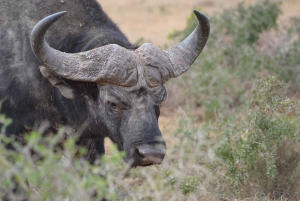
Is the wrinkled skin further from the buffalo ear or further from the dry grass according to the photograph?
the dry grass

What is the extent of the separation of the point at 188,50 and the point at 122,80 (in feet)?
2.84

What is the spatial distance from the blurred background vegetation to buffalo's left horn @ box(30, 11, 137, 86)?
613 millimetres

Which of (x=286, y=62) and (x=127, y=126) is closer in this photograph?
(x=127, y=126)

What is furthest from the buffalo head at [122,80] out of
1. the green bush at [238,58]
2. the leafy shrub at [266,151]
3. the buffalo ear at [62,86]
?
the green bush at [238,58]

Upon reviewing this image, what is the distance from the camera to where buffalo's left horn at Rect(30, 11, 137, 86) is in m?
5.43

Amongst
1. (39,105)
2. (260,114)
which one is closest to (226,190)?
(260,114)

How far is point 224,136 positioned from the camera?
7.11m

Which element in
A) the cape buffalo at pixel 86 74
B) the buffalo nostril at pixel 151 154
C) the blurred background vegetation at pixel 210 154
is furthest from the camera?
the cape buffalo at pixel 86 74

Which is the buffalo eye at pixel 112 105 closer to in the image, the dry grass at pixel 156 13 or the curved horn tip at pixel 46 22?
the curved horn tip at pixel 46 22

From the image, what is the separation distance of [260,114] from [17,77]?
2190 mm

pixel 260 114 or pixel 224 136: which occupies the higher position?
pixel 260 114

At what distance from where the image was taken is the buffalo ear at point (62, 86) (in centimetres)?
561

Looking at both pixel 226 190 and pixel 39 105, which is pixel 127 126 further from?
pixel 226 190

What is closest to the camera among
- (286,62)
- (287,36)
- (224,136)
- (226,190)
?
(226,190)
